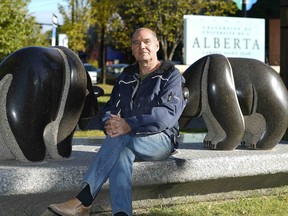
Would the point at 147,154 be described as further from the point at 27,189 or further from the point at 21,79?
the point at 21,79

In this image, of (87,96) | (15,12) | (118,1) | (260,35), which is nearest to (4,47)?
(15,12)

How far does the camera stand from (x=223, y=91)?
13.7ft

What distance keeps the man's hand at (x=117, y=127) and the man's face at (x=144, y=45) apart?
0.57 metres

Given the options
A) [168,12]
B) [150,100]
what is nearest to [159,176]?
[150,100]

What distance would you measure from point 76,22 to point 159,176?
25.7 metres

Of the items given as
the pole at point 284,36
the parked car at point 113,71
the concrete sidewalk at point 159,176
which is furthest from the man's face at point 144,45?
the parked car at point 113,71

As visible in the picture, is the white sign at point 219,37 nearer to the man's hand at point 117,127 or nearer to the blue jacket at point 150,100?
the blue jacket at point 150,100

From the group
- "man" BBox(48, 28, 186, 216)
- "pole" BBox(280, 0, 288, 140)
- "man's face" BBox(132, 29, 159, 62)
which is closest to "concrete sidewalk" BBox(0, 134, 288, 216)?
"man" BBox(48, 28, 186, 216)

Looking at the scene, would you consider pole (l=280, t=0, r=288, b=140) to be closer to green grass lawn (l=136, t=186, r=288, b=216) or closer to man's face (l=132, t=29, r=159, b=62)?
green grass lawn (l=136, t=186, r=288, b=216)

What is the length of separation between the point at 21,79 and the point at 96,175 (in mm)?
981

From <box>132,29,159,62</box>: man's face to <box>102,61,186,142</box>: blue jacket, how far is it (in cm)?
12

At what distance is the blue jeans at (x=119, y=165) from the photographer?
307 centimetres

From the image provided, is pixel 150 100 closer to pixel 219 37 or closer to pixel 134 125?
pixel 134 125

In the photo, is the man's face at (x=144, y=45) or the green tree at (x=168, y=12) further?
the green tree at (x=168, y=12)
